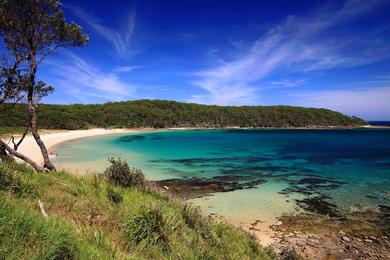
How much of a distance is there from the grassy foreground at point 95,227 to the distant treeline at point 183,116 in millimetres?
100945

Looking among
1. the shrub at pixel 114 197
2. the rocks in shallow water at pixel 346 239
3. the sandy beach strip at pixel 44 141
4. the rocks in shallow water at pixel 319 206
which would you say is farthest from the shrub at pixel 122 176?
the sandy beach strip at pixel 44 141

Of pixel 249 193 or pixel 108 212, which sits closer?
pixel 108 212

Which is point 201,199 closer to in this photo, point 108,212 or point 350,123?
point 108,212

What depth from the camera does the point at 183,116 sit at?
15475 centimetres

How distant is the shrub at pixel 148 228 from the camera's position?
5.92 m

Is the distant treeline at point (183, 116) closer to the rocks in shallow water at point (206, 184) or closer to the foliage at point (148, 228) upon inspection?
the rocks in shallow water at point (206, 184)

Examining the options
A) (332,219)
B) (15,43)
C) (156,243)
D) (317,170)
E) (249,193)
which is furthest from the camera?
(317,170)

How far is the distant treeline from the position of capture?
119625 mm

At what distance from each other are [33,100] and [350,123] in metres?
198

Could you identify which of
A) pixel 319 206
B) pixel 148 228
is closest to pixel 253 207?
pixel 319 206

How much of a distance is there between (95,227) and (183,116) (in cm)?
14916

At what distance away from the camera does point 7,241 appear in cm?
375

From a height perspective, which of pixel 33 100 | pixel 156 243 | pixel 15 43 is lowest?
pixel 156 243

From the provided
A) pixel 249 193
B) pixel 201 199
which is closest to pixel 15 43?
pixel 201 199
